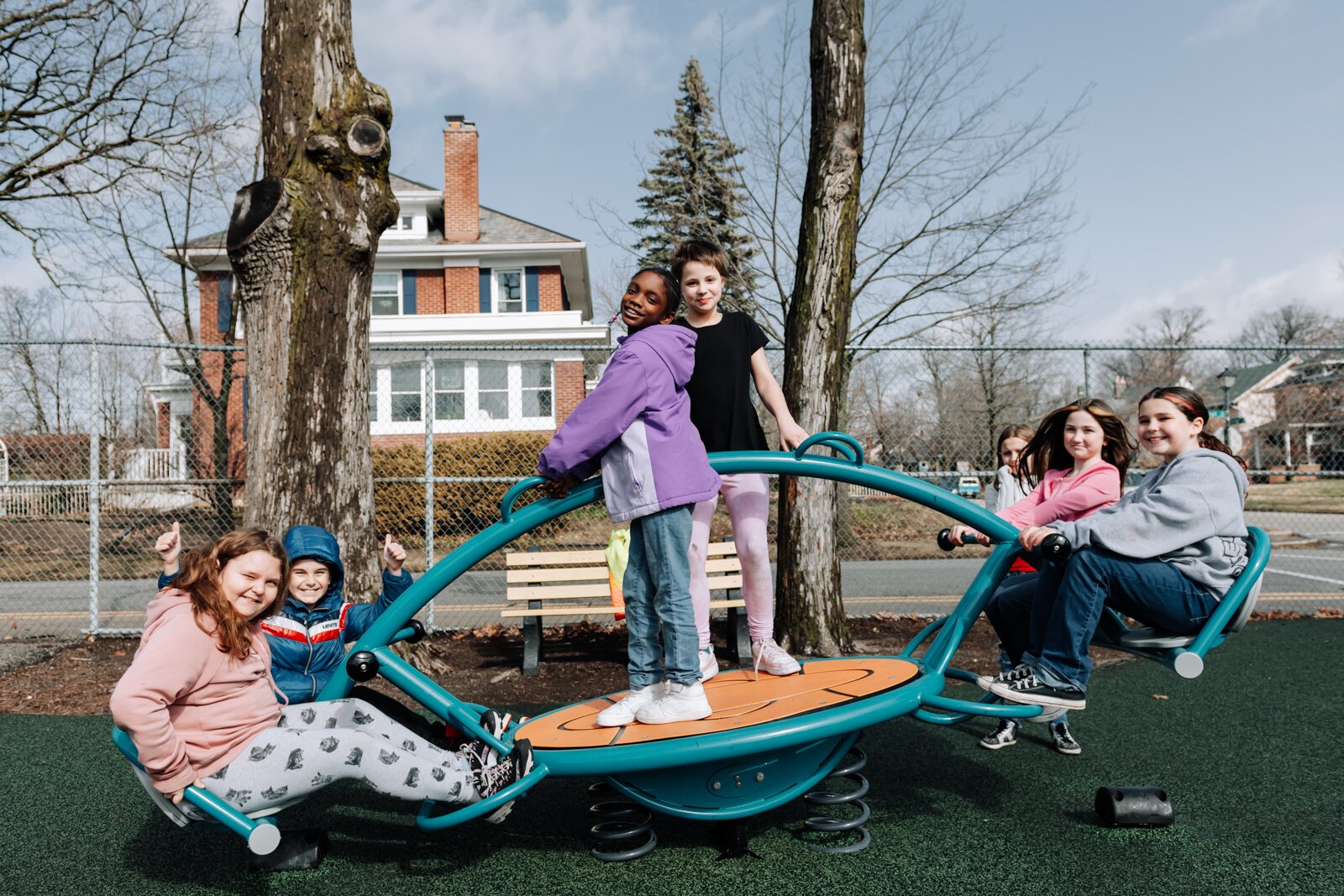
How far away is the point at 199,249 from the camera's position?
2320 centimetres

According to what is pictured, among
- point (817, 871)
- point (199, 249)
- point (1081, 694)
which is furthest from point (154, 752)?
point (199, 249)

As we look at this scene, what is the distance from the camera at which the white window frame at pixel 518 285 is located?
87.4 ft

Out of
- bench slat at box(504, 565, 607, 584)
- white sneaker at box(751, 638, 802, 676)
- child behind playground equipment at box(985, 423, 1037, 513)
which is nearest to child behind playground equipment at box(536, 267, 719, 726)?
white sneaker at box(751, 638, 802, 676)

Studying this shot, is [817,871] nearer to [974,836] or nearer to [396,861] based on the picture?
[974,836]

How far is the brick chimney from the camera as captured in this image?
87.8 ft

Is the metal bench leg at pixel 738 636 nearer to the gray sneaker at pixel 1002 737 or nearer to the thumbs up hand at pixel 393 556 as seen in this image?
the gray sneaker at pixel 1002 737

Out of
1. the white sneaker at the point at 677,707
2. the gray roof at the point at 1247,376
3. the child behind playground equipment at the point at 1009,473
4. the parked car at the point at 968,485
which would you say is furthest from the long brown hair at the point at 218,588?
the gray roof at the point at 1247,376

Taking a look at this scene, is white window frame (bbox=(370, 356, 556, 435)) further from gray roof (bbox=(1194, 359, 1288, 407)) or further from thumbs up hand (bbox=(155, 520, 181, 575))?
gray roof (bbox=(1194, 359, 1288, 407))

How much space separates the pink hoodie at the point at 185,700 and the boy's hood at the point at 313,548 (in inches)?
16.4

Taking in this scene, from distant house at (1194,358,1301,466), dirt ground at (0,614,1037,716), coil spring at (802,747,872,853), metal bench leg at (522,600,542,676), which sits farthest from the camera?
distant house at (1194,358,1301,466)

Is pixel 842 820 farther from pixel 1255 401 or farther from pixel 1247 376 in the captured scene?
pixel 1247 376

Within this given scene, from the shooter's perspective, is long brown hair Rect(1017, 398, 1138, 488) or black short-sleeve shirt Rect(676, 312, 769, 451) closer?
long brown hair Rect(1017, 398, 1138, 488)

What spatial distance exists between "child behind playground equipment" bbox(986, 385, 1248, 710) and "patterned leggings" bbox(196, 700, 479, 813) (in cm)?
166

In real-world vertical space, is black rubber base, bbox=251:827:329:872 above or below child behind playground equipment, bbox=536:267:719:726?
below
